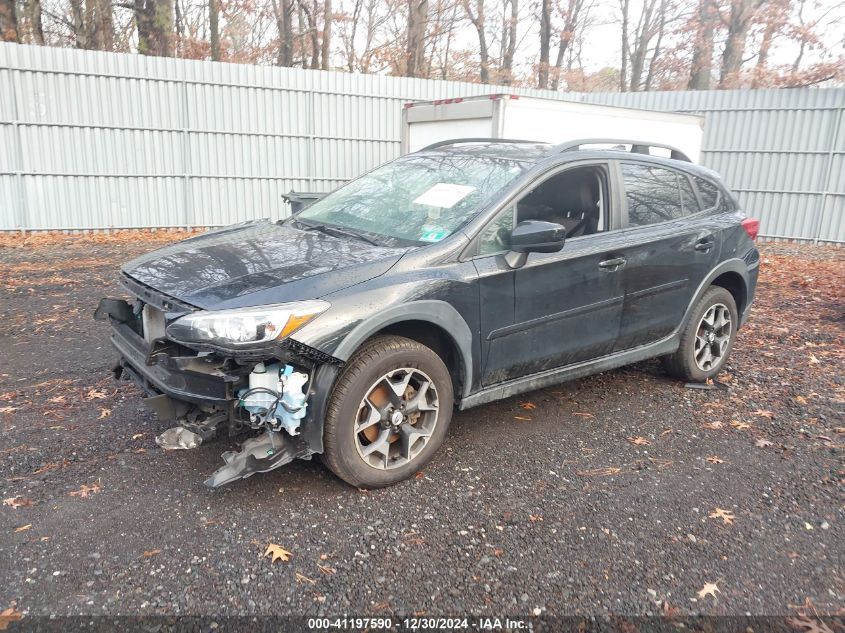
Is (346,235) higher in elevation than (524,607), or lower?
higher

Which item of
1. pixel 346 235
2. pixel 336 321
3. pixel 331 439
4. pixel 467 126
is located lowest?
pixel 331 439

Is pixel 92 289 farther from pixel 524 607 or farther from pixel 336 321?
pixel 524 607

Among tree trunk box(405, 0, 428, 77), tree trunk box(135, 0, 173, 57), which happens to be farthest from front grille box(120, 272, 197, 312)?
tree trunk box(405, 0, 428, 77)

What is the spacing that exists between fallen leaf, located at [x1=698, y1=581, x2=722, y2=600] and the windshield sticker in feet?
6.84

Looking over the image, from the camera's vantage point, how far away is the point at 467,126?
9617 millimetres

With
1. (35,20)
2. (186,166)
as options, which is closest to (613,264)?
(186,166)

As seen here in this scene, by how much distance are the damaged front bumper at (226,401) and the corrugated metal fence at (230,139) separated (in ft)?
34.5

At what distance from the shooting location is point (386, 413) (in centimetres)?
341

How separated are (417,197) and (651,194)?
173cm

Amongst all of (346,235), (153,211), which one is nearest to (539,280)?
(346,235)

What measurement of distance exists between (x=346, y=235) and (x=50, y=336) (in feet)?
11.7

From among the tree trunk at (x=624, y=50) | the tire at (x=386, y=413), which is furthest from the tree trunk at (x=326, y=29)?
the tire at (x=386, y=413)

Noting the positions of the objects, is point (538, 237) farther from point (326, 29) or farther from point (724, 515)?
point (326, 29)

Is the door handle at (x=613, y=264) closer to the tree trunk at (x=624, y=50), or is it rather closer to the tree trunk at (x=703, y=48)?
the tree trunk at (x=703, y=48)
